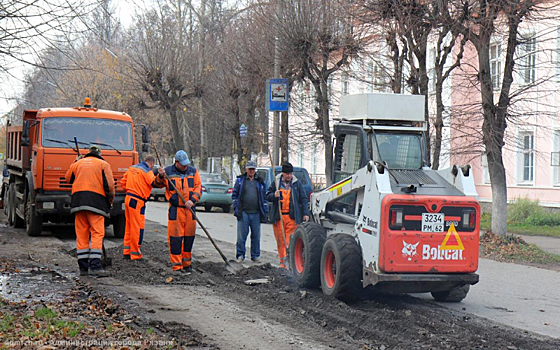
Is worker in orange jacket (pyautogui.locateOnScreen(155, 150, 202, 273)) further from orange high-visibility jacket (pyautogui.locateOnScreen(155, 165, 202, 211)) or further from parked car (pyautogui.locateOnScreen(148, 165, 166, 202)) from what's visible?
parked car (pyautogui.locateOnScreen(148, 165, 166, 202))

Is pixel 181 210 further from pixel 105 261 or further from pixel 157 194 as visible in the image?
pixel 157 194

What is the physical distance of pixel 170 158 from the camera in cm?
4922

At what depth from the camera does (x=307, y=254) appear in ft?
33.0

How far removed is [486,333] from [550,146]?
19535mm

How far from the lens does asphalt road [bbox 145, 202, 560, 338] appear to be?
8.65 metres

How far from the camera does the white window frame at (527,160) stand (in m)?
26.1

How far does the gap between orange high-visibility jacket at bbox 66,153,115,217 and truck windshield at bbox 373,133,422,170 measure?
4.23 m

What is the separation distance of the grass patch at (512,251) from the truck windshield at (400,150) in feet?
20.1

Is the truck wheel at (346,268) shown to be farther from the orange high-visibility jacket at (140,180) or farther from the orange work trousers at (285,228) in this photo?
the orange high-visibility jacket at (140,180)

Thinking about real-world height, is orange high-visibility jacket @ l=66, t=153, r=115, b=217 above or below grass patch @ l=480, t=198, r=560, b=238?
above

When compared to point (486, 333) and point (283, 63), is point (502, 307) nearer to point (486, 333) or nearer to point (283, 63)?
point (486, 333)

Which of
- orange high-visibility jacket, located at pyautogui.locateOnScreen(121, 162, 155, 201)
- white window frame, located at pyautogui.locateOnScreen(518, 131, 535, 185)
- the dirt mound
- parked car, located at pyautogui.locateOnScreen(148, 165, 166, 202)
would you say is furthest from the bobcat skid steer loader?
parked car, located at pyautogui.locateOnScreen(148, 165, 166, 202)

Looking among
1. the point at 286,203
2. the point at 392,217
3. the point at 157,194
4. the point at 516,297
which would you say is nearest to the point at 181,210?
the point at 286,203

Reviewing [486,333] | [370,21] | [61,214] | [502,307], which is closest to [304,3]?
[370,21]
